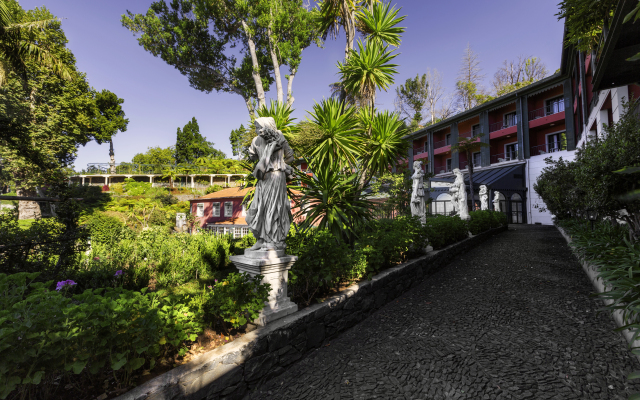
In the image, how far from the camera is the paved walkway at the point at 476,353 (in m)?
2.36

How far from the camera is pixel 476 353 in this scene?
2873 millimetres

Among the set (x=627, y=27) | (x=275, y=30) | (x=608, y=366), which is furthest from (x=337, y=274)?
(x=275, y=30)

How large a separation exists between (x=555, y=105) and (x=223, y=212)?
2408cm

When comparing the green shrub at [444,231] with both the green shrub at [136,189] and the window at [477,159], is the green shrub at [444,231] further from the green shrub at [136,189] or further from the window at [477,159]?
the green shrub at [136,189]

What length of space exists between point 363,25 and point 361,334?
7852 millimetres

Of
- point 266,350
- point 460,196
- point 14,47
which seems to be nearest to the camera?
point 266,350

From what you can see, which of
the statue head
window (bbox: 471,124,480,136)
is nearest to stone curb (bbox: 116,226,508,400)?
the statue head

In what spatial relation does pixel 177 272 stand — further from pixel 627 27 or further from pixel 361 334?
pixel 627 27

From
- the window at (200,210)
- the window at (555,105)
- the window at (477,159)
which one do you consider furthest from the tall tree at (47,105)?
the window at (555,105)

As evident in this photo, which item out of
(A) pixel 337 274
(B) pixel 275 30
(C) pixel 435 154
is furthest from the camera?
(C) pixel 435 154

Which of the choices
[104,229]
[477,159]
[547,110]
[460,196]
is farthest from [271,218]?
[477,159]

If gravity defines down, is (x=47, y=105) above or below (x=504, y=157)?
above

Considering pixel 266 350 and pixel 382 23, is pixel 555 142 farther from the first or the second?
pixel 266 350

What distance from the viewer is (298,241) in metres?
4.02
